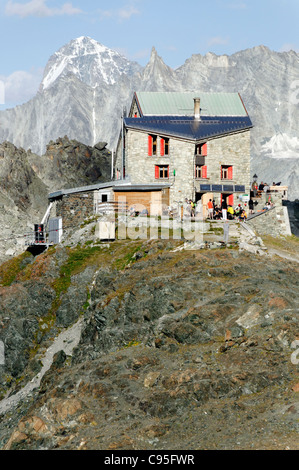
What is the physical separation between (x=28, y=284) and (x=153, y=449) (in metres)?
24.5

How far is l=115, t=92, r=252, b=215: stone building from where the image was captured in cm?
5284

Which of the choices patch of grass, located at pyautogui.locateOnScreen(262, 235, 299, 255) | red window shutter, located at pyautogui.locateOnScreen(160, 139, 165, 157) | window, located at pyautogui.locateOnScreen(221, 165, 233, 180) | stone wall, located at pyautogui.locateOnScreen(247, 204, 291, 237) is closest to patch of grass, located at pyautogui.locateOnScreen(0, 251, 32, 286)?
red window shutter, located at pyautogui.locateOnScreen(160, 139, 165, 157)

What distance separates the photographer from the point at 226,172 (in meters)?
54.4

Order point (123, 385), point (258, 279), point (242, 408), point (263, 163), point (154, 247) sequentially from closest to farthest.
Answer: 1. point (242, 408)
2. point (123, 385)
3. point (258, 279)
4. point (154, 247)
5. point (263, 163)

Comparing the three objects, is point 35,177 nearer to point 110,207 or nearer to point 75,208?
point 75,208

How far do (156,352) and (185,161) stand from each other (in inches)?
1137

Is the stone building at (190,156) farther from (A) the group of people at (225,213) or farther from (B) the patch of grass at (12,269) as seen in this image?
(B) the patch of grass at (12,269)

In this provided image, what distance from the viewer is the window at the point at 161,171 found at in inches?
2104

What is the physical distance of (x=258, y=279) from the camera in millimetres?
30984

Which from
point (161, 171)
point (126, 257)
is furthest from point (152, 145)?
point (126, 257)

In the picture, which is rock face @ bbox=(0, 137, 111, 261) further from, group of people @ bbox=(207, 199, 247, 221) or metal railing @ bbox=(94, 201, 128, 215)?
group of people @ bbox=(207, 199, 247, 221)

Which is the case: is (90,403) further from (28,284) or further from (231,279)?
(28,284)

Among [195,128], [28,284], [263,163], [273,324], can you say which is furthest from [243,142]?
[263,163]

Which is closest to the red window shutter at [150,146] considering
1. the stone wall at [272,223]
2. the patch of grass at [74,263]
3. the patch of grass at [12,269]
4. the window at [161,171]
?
the window at [161,171]
